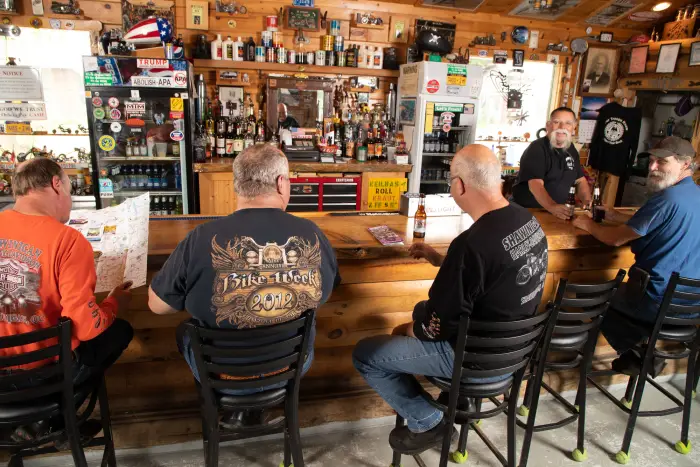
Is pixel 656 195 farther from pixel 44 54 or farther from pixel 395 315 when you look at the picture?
pixel 44 54

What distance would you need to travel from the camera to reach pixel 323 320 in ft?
8.03

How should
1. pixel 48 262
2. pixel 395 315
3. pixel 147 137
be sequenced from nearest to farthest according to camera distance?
pixel 48 262, pixel 395 315, pixel 147 137

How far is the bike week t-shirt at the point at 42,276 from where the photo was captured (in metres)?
1.51

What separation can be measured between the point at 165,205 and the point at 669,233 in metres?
4.26

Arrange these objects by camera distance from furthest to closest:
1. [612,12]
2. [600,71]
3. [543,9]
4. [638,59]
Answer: [600,71] < [638,59] < [612,12] < [543,9]

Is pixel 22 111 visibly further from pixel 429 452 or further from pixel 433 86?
pixel 429 452

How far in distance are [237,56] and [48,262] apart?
420 cm

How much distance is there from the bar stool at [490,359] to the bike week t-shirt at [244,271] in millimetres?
585

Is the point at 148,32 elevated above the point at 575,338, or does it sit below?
above

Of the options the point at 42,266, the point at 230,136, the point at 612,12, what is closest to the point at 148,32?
the point at 230,136

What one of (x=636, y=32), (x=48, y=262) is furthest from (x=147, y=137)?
(x=636, y=32)

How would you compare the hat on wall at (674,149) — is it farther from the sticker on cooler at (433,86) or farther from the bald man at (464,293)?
the sticker on cooler at (433,86)

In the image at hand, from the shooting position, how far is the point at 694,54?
5344 millimetres

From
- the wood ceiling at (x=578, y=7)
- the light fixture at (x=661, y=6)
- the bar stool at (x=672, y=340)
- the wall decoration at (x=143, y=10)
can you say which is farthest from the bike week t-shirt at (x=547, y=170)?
the wall decoration at (x=143, y=10)
